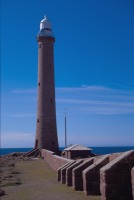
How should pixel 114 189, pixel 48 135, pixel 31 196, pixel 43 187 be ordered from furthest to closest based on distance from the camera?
pixel 48 135
pixel 43 187
pixel 31 196
pixel 114 189

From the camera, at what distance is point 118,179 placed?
9.18m

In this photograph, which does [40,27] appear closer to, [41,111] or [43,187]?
[41,111]

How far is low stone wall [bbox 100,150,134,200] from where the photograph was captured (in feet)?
29.8

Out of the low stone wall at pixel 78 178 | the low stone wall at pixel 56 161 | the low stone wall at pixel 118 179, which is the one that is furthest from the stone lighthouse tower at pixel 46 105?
the low stone wall at pixel 118 179

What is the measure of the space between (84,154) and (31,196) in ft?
54.3

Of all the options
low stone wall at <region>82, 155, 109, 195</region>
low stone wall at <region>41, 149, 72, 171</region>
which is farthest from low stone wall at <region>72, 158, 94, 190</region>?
low stone wall at <region>41, 149, 72, 171</region>

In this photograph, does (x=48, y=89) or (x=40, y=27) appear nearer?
(x=48, y=89)

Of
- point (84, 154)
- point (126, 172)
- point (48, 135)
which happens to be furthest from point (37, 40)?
point (126, 172)

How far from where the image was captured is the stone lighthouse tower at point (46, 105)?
3831 cm

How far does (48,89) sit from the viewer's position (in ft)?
126

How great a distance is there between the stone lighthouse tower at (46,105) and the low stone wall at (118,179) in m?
29.2

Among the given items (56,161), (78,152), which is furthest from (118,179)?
(78,152)

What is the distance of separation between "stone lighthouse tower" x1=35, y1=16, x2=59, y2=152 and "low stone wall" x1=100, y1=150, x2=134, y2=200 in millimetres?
29223

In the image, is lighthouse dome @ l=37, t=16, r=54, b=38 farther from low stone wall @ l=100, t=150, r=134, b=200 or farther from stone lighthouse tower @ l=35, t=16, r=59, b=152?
low stone wall @ l=100, t=150, r=134, b=200
